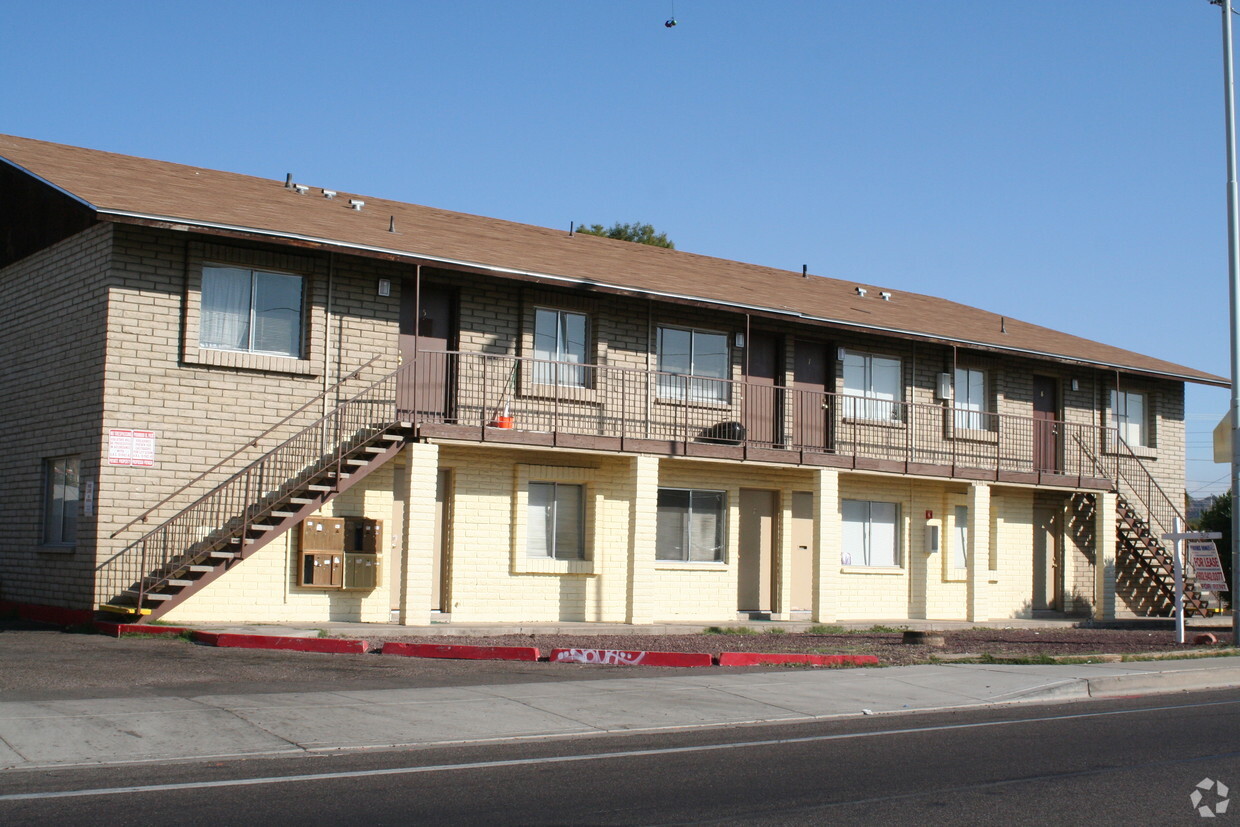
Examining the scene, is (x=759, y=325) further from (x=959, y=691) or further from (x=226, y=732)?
(x=226, y=732)

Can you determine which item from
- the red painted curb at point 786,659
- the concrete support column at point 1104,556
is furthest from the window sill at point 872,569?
the red painted curb at point 786,659

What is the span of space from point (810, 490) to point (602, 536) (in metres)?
4.74

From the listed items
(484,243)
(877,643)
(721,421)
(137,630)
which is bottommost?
(877,643)

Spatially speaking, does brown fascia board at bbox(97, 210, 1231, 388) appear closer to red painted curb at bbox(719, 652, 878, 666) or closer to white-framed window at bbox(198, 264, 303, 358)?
white-framed window at bbox(198, 264, 303, 358)

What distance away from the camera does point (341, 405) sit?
18.6 meters

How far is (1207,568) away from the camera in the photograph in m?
21.5

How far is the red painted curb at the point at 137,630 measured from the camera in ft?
53.1

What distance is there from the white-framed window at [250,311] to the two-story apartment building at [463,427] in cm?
3

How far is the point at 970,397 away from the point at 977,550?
372 centimetres

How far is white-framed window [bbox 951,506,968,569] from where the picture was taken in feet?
85.8

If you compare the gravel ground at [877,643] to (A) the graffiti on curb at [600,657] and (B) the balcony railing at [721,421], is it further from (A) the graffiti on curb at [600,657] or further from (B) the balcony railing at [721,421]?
(B) the balcony railing at [721,421]

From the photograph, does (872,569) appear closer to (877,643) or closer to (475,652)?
(877,643)

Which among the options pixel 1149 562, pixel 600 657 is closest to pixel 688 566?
pixel 600 657

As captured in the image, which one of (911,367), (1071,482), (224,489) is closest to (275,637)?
(224,489)
